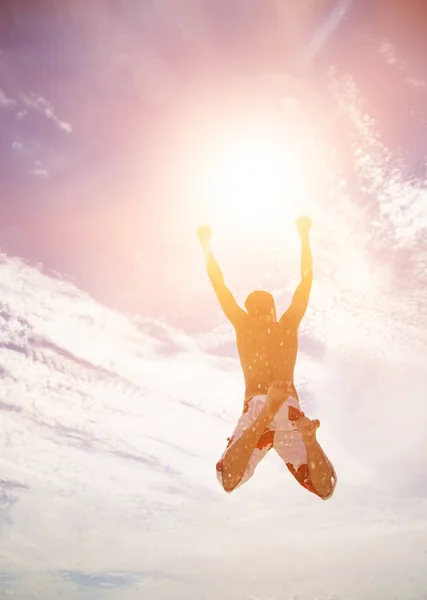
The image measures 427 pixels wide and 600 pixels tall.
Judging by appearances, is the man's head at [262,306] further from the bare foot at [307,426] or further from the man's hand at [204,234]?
the bare foot at [307,426]

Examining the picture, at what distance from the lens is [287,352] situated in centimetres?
637

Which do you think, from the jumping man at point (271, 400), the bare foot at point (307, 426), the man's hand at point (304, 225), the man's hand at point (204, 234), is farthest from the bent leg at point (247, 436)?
the man's hand at point (204, 234)

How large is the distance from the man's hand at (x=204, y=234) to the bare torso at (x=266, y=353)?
182 cm

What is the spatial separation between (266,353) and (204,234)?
102 inches

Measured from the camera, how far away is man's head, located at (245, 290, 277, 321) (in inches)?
256

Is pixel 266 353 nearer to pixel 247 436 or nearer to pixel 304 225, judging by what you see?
pixel 247 436

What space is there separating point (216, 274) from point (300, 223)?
1.71 m

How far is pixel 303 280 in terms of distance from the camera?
695cm

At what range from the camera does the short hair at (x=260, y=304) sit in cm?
652

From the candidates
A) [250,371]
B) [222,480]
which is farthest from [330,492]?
[250,371]

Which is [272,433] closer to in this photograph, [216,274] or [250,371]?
[250,371]

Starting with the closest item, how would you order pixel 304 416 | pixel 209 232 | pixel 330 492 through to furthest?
pixel 304 416 < pixel 330 492 < pixel 209 232

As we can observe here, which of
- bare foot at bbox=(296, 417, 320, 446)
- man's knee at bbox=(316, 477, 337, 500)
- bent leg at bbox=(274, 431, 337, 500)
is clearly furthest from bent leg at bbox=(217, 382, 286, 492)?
man's knee at bbox=(316, 477, 337, 500)

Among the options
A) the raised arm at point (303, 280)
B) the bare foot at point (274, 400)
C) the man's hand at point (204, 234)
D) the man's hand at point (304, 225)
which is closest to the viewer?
the bare foot at point (274, 400)
